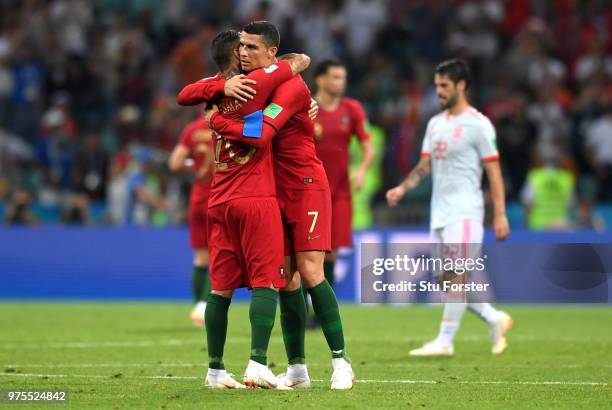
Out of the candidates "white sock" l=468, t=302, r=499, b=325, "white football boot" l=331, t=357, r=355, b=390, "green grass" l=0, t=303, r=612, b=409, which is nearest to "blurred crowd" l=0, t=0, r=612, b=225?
"green grass" l=0, t=303, r=612, b=409

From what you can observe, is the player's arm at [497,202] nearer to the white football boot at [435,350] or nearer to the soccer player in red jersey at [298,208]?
the white football boot at [435,350]

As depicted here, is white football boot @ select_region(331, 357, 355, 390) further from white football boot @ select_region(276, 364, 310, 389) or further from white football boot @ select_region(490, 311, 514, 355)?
white football boot @ select_region(490, 311, 514, 355)

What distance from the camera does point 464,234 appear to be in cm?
1138

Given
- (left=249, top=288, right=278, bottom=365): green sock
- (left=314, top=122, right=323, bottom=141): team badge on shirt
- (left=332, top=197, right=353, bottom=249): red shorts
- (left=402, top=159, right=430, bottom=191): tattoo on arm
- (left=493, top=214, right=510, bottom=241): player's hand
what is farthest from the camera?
(left=332, top=197, right=353, bottom=249): red shorts

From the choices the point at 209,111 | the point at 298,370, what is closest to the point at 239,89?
the point at 209,111

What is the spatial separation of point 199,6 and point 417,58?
4.49 meters

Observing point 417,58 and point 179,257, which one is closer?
point 179,257

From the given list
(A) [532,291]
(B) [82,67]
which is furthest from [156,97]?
(A) [532,291]

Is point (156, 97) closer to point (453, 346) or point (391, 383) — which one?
point (453, 346)

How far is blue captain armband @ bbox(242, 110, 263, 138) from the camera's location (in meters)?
8.12

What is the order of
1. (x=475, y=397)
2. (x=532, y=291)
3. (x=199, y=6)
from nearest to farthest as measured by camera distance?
1. (x=475, y=397)
2. (x=532, y=291)
3. (x=199, y=6)

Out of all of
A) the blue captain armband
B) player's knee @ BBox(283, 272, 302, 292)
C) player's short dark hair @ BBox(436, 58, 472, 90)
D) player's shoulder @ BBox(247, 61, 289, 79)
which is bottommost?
player's knee @ BBox(283, 272, 302, 292)

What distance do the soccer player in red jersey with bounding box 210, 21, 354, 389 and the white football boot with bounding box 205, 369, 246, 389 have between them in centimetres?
34

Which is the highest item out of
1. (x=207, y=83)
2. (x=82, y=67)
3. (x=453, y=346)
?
(x=82, y=67)
